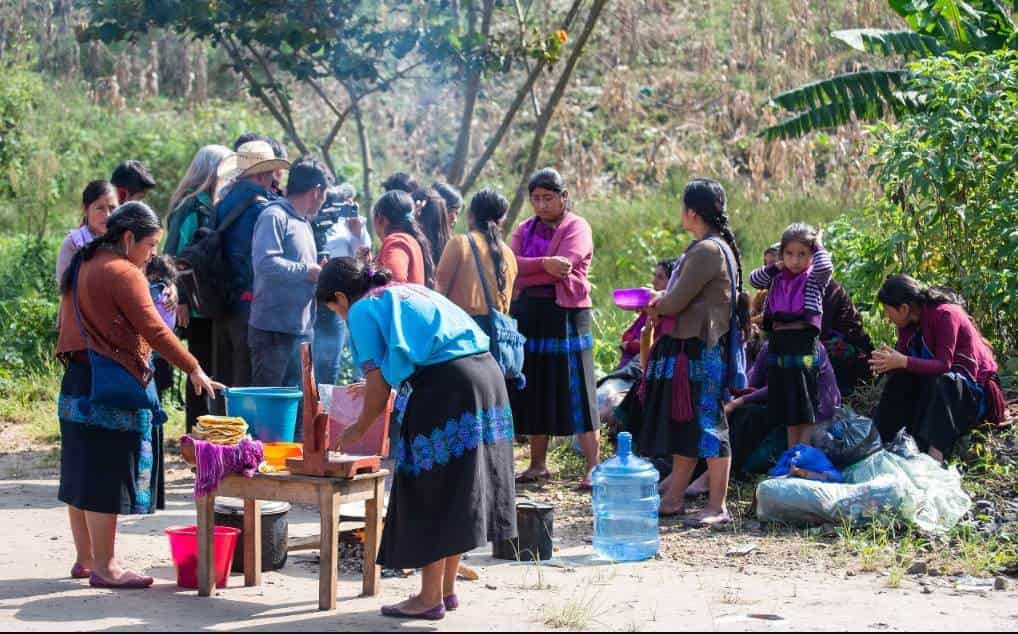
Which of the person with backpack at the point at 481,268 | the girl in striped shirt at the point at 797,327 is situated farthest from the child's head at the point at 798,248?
the person with backpack at the point at 481,268

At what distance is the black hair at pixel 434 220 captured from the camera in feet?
28.4

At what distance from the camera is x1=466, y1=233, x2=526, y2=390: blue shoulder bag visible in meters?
7.32

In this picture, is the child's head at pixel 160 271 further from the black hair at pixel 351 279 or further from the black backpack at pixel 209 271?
the black hair at pixel 351 279

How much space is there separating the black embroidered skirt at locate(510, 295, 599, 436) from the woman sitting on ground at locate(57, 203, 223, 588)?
2.66 m

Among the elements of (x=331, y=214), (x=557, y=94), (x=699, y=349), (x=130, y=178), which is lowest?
(x=699, y=349)

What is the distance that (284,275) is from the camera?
755 cm

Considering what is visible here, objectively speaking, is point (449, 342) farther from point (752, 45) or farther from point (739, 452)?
point (752, 45)

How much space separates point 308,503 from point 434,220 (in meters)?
3.26

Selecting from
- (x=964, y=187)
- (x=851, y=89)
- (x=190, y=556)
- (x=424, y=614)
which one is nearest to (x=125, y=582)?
(x=190, y=556)

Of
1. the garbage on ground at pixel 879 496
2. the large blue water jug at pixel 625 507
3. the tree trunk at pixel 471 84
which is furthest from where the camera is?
the tree trunk at pixel 471 84

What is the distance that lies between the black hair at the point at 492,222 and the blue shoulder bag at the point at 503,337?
88 mm

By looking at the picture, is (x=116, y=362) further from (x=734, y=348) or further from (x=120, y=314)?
(x=734, y=348)

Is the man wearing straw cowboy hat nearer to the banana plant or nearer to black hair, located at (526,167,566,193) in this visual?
black hair, located at (526,167,566,193)

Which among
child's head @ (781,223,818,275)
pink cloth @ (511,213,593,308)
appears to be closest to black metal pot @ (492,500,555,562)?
pink cloth @ (511,213,593,308)
